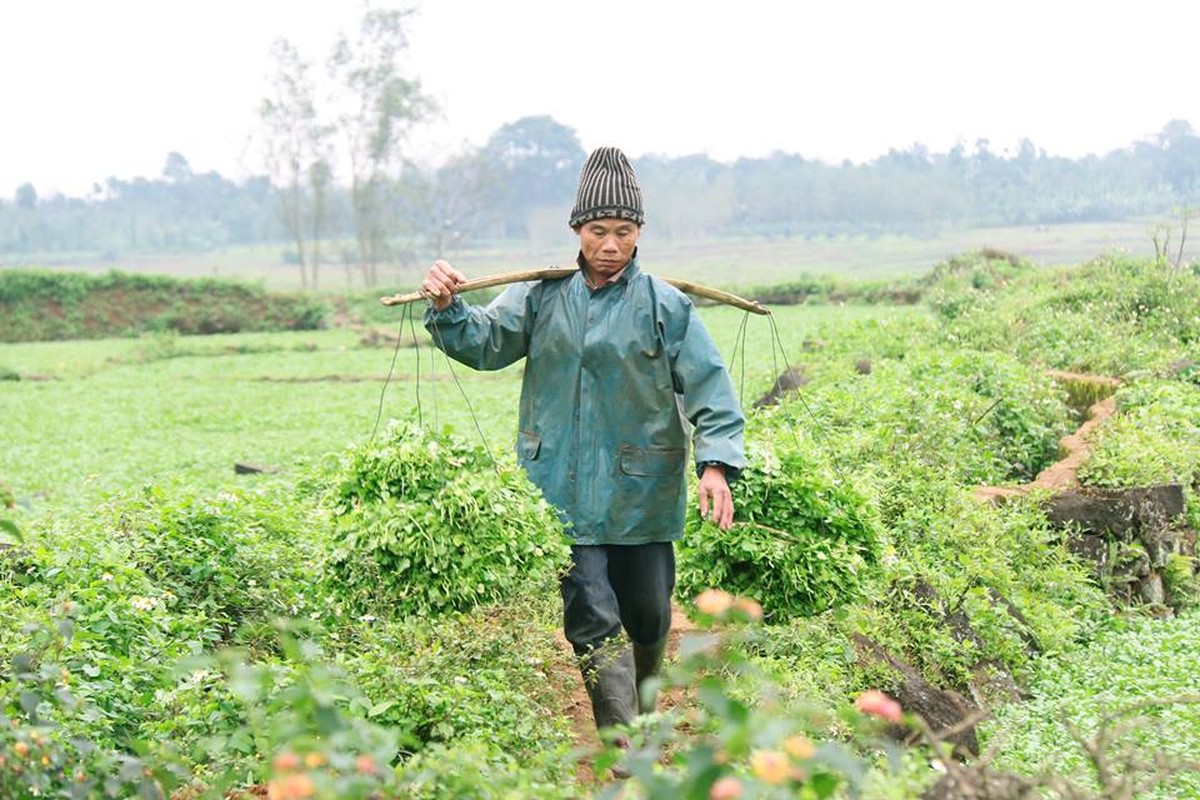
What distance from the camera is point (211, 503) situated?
581 cm

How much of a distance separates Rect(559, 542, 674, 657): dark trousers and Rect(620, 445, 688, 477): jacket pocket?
24cm

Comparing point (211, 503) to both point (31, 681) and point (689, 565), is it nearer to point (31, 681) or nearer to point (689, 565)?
point (689, 565)

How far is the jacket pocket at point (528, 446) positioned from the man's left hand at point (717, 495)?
0.58 metres

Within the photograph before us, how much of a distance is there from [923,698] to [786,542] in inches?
36.2

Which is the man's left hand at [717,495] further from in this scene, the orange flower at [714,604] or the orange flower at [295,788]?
the orange flower at [295,788]

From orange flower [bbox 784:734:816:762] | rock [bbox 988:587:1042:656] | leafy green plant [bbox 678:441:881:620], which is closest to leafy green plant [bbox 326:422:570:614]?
leafy green plant [bbox 678:441:881:620]

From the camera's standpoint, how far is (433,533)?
14.1 ft

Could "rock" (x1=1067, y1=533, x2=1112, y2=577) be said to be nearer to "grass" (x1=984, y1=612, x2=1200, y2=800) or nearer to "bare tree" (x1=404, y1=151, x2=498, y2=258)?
"grass" (x1=984, y1=612, x2=1200, y2=800)

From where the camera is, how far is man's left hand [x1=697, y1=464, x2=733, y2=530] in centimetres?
445

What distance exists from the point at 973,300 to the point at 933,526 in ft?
42.7

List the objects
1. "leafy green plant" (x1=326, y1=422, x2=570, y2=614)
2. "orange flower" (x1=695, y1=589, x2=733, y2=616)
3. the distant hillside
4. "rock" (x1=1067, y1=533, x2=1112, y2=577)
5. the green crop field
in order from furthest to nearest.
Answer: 1. the distant hillside
2. "rock" (x1=1067, y1=533, x2=1112, y2=577)
3. "leafy green plant" (x1=326, y1=422, x2=570, y2=614)
4. the green crop field
5. "orange flower" (x1=695, y1=589, x2=733, y2=616)

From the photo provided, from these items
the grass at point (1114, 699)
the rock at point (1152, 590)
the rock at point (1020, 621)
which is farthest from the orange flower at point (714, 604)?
the rock at point (1152, 590)

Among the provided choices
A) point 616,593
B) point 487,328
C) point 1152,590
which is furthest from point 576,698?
point 1152,590

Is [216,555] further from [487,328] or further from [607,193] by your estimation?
[607,193]
